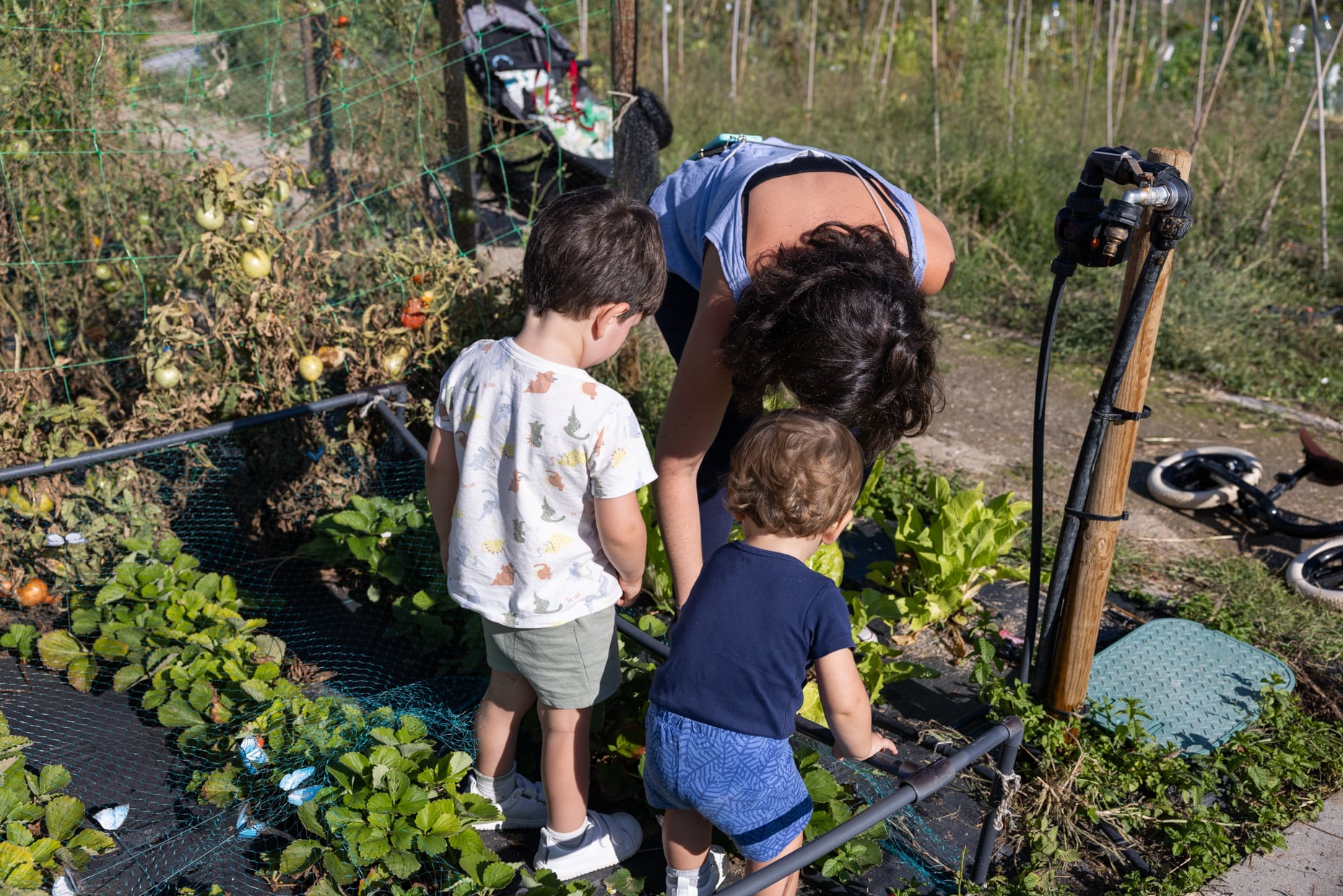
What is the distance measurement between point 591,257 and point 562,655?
29.0 inches

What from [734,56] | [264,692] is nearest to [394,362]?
[264,692]

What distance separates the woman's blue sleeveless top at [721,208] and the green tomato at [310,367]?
139cm

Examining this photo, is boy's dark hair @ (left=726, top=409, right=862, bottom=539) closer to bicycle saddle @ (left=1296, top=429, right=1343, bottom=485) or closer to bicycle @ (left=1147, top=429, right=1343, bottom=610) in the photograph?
bicycle @ (left=1147, top=429, right=1343, bottom=610)

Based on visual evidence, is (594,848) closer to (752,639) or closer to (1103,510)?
(752,639)

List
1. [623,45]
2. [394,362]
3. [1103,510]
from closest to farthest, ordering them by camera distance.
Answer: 1. [1103,510]
2. [394,362]
3. [623,45]

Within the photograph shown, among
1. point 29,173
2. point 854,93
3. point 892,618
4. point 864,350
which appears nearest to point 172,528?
point 29,173

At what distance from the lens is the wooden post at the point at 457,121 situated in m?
4.06

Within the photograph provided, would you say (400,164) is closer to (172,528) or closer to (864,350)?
(172,528)

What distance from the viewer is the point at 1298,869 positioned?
2176mm

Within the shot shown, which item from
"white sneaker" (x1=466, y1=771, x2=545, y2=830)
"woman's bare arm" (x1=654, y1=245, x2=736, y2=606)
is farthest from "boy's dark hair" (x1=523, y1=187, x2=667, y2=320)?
"white sneaker" (x1=466, y1=771, x2=545, y2=830)

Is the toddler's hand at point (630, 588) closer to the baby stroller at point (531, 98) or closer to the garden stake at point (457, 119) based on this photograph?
the garden stake at point (457, 119)

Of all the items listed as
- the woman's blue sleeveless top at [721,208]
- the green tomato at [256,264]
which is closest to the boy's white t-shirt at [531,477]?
the woman's blue sleeveless top at [721,208]

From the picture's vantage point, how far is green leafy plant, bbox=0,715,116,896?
1924 mm

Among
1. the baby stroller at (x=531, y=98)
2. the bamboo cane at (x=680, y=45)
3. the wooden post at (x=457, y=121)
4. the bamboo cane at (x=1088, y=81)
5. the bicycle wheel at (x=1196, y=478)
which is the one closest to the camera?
the bicycle wheel at (x=1196, y=478)
